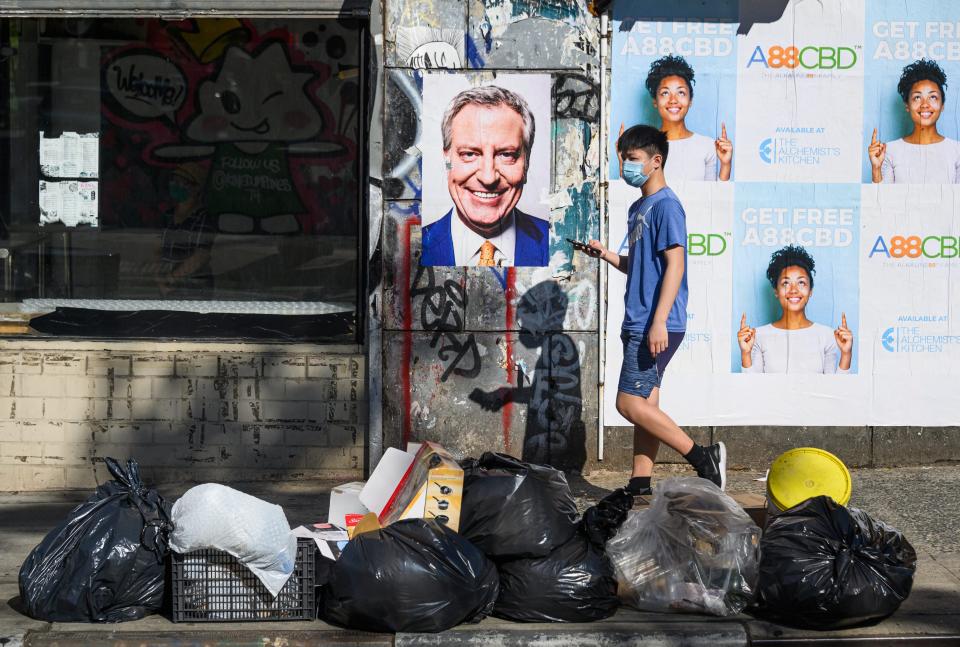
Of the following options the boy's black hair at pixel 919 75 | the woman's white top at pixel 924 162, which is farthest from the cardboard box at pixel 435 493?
the boy's black hair at pixel 919 75

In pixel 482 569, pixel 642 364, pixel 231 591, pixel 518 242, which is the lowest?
pixel 231 591

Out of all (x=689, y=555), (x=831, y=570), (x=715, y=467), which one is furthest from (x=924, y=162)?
(x=689, y=555)

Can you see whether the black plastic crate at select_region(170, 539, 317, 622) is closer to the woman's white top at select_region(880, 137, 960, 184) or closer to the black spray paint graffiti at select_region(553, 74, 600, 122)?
the black spray paint graffiti at select_region(553, 74, 600, 122)

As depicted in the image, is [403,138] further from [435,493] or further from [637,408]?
[435,493]

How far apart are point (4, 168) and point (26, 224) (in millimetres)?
380

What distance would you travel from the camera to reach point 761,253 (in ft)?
23.2

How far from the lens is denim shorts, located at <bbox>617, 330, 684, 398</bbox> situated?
235 inches

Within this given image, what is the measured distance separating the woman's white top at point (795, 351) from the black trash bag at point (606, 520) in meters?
2.43

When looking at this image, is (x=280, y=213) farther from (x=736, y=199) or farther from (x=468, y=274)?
(x=736, y=199)

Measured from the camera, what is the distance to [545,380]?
7.04 meters

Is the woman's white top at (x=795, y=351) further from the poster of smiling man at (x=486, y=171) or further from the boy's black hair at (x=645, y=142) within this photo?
the boy's black hair at (x=645, y=142)

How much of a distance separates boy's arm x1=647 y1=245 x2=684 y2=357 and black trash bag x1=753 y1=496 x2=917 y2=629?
1.23 m

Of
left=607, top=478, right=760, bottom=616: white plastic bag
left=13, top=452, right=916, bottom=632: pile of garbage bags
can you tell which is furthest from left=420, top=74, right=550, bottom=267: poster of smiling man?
left=607, top=478, right=760, bottom=616: white plastic bag

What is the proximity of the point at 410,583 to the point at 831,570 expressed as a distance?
5.49ft
